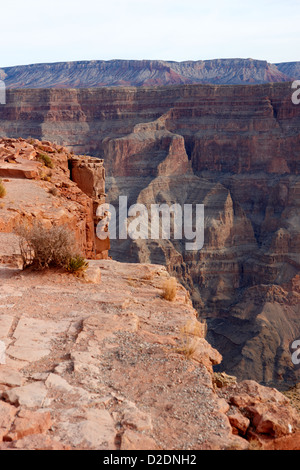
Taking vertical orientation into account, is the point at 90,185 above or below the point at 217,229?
above

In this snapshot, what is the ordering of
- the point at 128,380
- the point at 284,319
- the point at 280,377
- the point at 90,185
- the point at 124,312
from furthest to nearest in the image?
Answer: the point at 284,319
the point at 280,377
the point at 90,185
the point at 124,312
the point at 128,380

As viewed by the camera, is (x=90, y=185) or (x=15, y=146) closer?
(x=90, y=185)

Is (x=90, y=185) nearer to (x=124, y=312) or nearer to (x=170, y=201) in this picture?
(x=124, y=312)

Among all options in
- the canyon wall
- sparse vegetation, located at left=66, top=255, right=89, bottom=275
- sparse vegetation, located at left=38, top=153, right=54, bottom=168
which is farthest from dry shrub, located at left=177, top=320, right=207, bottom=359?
the canyon wall

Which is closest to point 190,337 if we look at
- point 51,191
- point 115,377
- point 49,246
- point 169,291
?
point 115,377

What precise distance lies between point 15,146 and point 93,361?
1094cm

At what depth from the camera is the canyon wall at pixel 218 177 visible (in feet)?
123

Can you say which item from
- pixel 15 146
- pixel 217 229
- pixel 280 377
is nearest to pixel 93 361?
pixel 15 146

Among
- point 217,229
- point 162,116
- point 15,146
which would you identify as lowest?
point 217,229

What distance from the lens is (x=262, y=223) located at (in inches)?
1959

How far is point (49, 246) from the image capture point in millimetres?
6621

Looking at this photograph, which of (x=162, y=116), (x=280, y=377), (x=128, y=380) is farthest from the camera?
(x=162, y=116)

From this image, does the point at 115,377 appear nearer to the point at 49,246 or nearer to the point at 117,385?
the point at 117,385

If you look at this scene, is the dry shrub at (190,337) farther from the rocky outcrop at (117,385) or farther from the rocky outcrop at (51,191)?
the rocky outcrop at (51,191)
